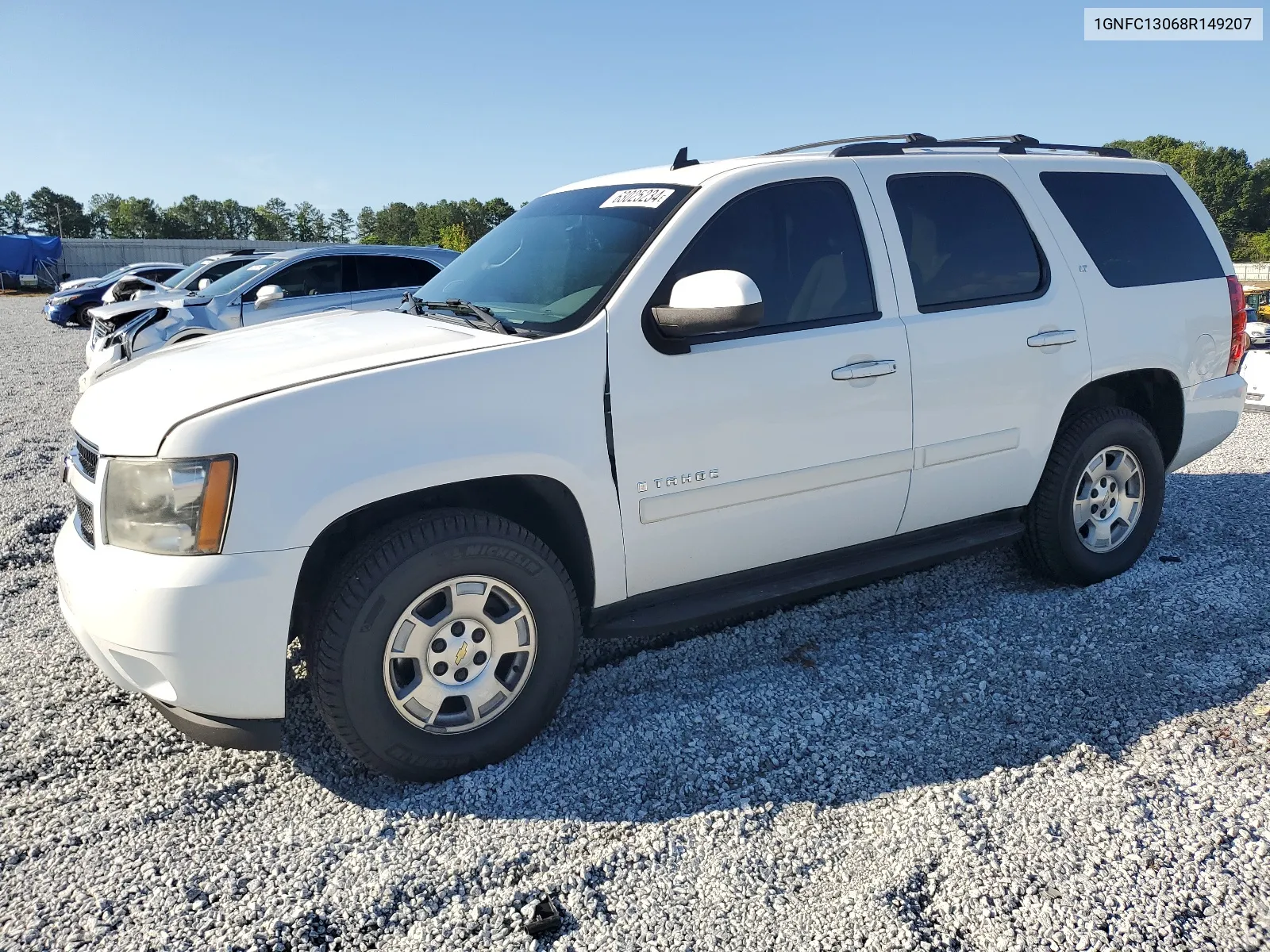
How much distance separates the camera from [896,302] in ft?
11.9

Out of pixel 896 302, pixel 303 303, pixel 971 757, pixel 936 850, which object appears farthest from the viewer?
pixel 303 303

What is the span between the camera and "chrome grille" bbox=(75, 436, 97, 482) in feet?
9.43

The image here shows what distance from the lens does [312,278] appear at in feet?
33.3

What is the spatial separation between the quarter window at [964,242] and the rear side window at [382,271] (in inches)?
293

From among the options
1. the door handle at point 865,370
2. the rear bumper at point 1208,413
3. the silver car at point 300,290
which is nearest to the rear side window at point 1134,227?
the rear bumper at point 1208,413

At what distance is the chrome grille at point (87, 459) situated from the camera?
2875 millimetres

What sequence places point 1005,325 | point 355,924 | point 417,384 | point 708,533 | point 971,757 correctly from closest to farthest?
point 355,924 → point 417,384 → point 971,757 → point 708,533 → point 1005,325

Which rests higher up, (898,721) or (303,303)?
(303,303)

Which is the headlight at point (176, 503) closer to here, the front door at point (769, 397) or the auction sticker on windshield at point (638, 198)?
the front door at point (769, 397)

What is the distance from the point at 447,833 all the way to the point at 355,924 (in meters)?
0.40

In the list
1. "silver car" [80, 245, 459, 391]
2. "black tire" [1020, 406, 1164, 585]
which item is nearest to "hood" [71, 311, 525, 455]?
"black tire" [1020, 406, 1164, 585]

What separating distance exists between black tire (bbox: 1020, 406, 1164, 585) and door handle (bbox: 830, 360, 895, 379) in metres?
1.17

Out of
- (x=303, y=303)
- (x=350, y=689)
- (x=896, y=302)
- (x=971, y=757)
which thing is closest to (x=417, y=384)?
(x=350, y=689)

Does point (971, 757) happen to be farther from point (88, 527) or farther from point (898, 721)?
point (88, 527)
